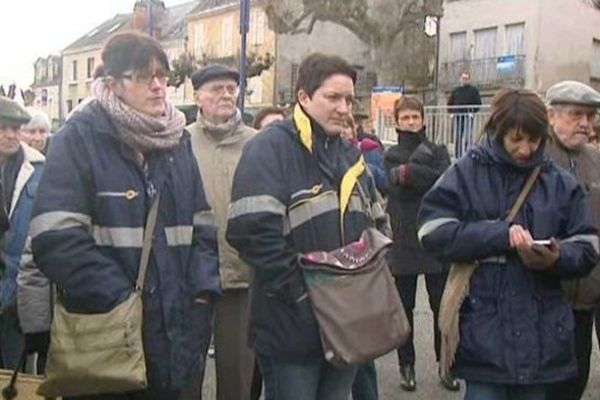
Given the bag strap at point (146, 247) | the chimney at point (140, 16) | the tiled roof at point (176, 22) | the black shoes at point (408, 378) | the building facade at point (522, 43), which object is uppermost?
the tiled roof at point (176, 22)

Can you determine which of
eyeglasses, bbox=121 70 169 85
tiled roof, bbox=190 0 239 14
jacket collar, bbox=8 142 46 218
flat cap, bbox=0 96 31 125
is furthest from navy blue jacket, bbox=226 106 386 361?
tiled roof, bbox=190 0 239 14

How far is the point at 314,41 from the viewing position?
152 feet

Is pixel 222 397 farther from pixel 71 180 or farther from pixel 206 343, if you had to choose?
pixel 71 180

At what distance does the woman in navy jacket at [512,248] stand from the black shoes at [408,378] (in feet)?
7.97

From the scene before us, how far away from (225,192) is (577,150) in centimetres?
184

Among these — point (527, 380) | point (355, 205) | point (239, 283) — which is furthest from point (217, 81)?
point (527, 380)

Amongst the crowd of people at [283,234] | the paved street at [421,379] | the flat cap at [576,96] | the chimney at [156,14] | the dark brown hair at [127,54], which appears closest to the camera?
the crowd of people at [283,234]

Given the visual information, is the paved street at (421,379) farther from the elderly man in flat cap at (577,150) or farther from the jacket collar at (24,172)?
the jacket collar at (24,172)

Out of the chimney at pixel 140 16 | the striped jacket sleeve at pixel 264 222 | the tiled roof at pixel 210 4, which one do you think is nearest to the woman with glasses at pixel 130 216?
the striped jacket sleeve at pixel 264 222

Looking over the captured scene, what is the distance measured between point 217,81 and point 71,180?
1.99 meters

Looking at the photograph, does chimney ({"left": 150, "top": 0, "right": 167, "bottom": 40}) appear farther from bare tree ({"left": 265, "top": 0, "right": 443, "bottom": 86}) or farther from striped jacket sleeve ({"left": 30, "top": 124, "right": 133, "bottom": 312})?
bare tree ({"left": 265, "top": 0, "right": 443, "bottom": 86})

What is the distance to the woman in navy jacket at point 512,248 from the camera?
343 centimetres

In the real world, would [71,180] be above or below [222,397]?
above

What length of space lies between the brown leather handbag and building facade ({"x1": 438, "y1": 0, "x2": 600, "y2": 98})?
30898 mm
